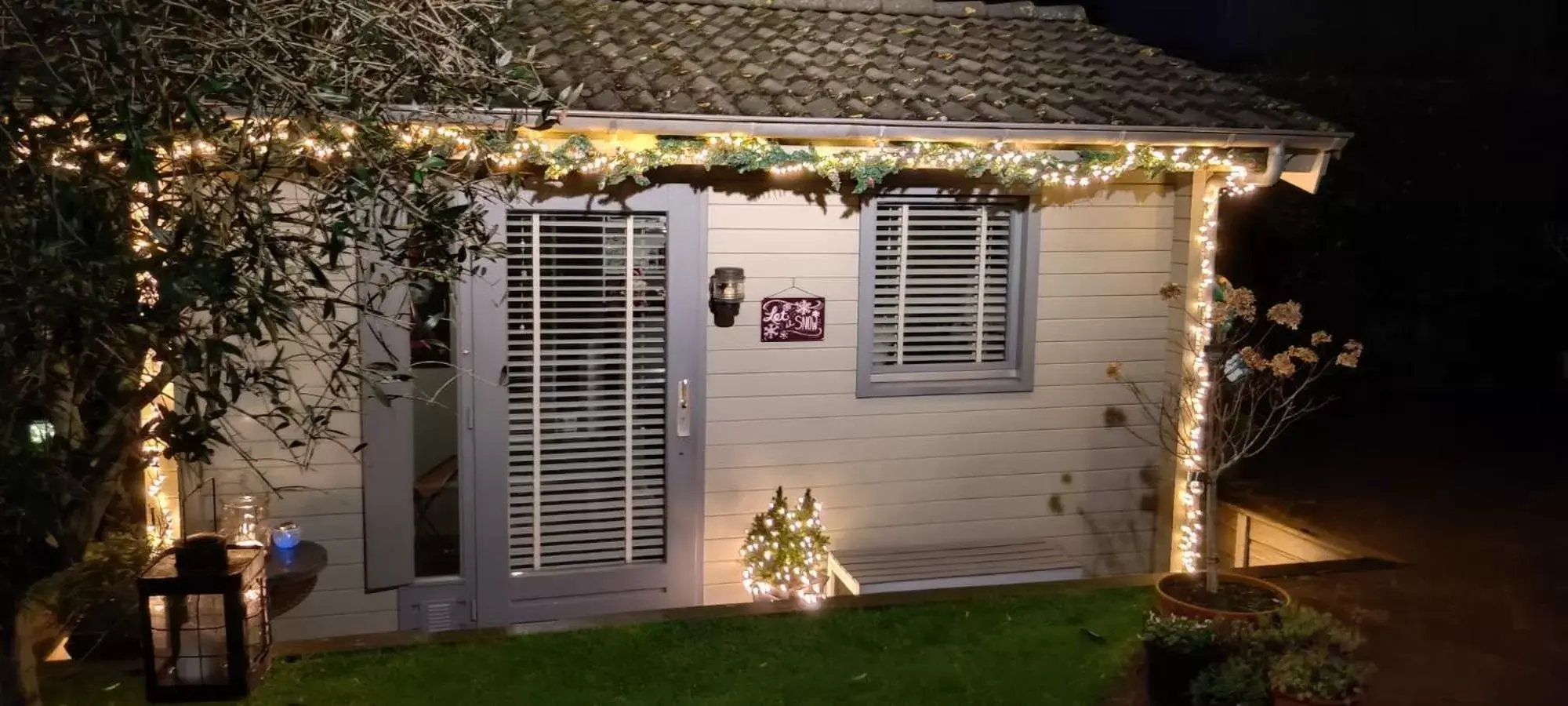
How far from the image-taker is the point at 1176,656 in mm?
4445

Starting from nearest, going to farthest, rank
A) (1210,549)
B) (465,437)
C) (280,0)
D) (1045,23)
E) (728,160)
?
(280,0), (1210,549), (728,160), (465,437), (1045,23)

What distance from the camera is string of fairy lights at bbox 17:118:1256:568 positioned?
539cm

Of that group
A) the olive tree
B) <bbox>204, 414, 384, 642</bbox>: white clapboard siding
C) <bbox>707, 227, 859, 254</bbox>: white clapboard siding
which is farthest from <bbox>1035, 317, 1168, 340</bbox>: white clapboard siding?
the olive tree

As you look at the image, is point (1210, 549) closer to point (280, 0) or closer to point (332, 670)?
point (332, 670)

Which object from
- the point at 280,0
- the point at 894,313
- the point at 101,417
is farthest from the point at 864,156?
the point at 101,417

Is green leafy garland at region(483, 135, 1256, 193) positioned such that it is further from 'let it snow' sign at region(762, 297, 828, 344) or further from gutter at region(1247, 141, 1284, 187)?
'let it snow' sign at region(762, 297, 828, 344)

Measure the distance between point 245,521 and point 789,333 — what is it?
9.26 feet

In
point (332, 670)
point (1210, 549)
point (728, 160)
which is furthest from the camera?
point (728, 160)

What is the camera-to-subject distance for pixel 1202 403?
650 cm

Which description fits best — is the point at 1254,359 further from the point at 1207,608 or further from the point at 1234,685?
the point at 1234,685

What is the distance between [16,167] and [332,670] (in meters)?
2.68

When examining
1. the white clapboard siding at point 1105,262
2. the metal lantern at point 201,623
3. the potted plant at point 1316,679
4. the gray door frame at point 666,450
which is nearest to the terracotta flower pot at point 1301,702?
the potted plant at point 1316,679

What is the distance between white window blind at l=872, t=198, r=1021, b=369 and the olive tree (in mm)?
3259

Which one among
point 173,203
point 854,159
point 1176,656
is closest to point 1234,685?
point 1176,656
